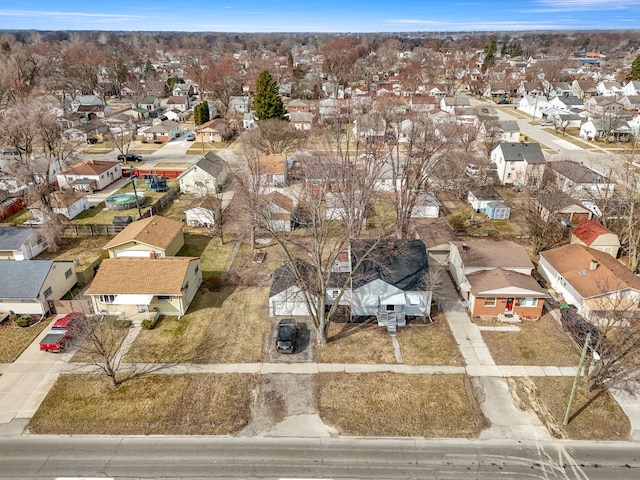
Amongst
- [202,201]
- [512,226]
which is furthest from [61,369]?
[512,226]

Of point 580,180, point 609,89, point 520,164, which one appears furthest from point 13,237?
point 609,89

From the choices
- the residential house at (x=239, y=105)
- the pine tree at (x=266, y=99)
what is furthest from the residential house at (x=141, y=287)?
the residential house at (x=239, y=105)

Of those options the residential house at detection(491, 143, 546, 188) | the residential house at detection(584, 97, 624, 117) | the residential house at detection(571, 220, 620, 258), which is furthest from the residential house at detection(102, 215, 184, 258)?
the residential house at detection(584, 97, 624, 117)

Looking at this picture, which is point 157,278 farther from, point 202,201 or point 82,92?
point 82,92

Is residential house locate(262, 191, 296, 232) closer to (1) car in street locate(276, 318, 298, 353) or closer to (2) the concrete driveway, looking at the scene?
(1) car in street locate(276, 318, 298, 353)

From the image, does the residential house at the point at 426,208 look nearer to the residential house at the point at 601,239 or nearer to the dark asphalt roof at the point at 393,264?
the residential house at the point at 601,239

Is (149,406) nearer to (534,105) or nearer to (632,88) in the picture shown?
(534,105)
